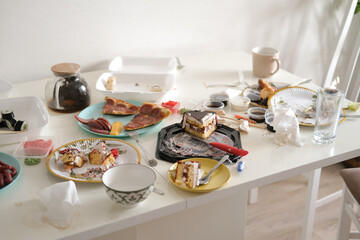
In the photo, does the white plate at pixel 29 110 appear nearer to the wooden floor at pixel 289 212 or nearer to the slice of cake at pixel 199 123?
the slice of cake at pixel 199 123

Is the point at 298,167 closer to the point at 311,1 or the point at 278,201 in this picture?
the point at 278,201

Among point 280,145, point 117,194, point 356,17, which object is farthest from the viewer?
point 356,17

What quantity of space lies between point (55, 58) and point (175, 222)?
2.97 feet

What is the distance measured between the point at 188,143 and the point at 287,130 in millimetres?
297

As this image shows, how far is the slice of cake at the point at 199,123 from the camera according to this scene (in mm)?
1201

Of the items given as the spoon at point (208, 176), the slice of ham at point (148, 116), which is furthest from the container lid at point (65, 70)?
the spoon at point (208, 176)

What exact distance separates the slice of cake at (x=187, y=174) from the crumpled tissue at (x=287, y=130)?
305mm

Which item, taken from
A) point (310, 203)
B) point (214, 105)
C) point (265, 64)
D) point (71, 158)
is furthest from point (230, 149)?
point (310, 203)

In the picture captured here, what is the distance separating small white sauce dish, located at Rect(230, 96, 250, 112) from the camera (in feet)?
4.64

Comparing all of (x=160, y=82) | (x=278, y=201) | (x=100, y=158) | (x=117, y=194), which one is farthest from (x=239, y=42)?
(x=117, y=194)

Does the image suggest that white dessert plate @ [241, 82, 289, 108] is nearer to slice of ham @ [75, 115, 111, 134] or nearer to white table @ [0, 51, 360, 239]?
white table @ [0, 51, 360, 239]

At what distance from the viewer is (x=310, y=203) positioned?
1.86 meters

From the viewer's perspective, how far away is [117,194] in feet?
2.92

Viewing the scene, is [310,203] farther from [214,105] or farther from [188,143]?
[188,143]
